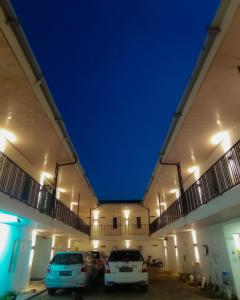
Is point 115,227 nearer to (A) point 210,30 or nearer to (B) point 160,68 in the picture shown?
(B) point 160,68

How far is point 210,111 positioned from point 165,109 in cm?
1936

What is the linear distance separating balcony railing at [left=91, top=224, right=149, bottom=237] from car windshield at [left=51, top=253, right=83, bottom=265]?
1640 cm

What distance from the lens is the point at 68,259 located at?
895 centimetres

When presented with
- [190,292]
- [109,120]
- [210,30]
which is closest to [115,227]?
[109,120]

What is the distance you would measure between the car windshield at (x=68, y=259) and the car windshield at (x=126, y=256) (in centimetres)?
130

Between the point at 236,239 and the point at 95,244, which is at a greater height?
the point at 95,244

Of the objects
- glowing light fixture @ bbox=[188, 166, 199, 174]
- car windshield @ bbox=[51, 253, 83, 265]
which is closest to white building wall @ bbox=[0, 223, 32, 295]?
car windshield @ bbox=[51, 253, 83, 265]

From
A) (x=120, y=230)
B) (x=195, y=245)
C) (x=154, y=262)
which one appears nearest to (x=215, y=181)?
(x=195, y=245)

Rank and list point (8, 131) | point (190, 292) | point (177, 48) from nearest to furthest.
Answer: point (8, 131), point (190, 292), point (177, 48)

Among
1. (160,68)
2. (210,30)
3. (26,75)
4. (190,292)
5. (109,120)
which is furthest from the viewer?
(109,120)

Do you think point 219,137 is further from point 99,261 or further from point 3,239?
point 99,261

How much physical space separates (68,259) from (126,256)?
2345mm

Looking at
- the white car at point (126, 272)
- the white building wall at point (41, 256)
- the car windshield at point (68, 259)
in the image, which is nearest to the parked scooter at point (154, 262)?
the white building wall at point (41, 256)

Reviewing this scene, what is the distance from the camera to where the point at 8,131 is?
8.18 m
